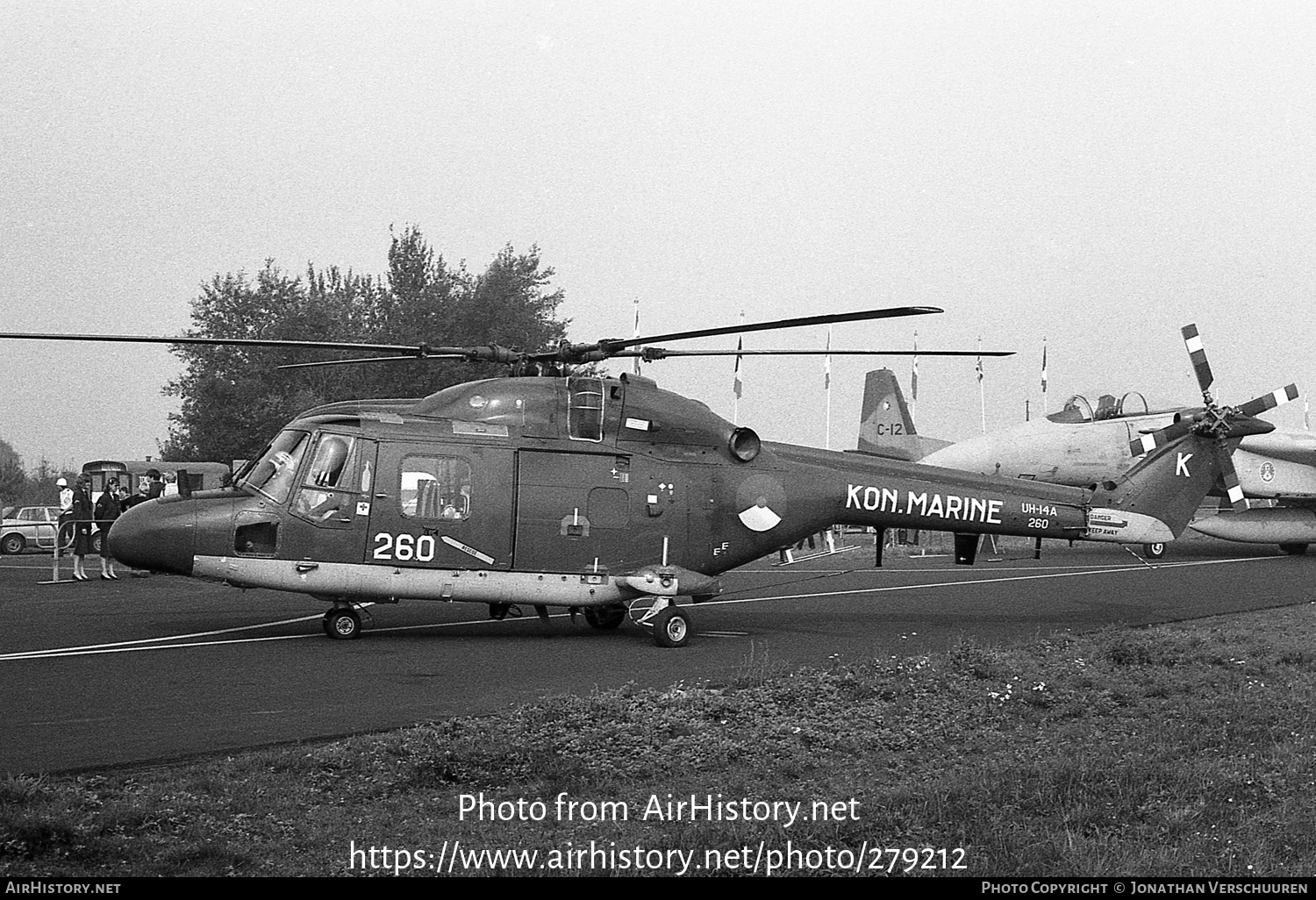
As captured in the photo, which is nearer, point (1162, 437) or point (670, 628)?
point (670, 628)

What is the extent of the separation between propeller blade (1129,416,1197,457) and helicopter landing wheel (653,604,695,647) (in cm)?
865

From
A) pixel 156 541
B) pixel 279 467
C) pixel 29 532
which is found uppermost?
pixel 279 467

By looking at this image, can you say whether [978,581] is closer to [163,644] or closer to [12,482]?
[163,644]

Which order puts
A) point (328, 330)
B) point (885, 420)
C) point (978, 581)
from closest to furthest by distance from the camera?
1. point (978, 581)
2. point (885, 420)
3. point (328, 330)

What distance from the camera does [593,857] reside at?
6043 millimetres

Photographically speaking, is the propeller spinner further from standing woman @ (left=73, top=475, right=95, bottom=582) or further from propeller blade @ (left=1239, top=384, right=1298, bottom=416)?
standing woman @ (left=73, top=475, right=95, bottom=582)

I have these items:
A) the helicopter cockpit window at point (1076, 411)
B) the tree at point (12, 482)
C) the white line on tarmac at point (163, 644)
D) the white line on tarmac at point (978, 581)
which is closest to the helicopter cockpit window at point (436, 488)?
the white line on tarmac at point (163, 644)

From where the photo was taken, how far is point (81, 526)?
24.4 metres

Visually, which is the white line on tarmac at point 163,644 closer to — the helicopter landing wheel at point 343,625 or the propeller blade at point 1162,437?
the helicopter landing wheel at point 343,625

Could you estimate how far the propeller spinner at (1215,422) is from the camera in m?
19.1

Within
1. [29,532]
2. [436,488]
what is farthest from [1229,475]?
[29,532]

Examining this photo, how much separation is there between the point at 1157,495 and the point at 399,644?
1106cm

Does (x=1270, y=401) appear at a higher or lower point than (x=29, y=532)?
higher

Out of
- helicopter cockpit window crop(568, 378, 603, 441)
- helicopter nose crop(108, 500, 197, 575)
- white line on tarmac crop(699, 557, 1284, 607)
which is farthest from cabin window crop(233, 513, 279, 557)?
white line on tarmac crop(699, 557, 1284, 607)
